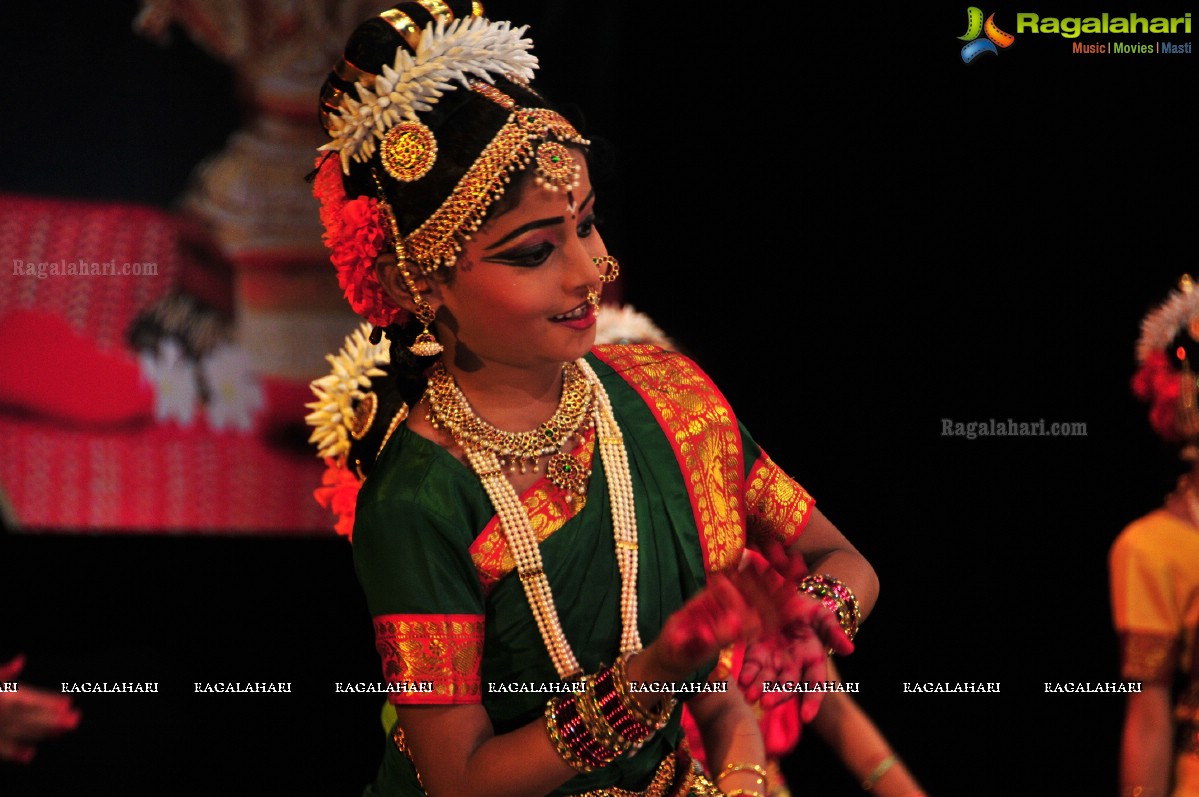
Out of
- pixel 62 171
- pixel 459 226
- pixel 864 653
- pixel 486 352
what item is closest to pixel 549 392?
pixel 486 352

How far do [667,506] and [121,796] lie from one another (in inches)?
80.3

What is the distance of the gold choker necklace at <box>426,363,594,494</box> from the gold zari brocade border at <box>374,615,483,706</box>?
0.22 metres

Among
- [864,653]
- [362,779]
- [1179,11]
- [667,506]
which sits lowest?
[362,779]

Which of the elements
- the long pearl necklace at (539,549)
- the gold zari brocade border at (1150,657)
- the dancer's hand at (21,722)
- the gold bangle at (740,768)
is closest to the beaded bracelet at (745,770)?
the gold bangle at (740,768)

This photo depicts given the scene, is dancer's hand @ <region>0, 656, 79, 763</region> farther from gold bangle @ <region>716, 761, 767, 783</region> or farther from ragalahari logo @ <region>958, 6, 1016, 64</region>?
ragalahari logo @ <region>958, 6, 1016, 64</region>

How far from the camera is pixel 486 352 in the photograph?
1735mm

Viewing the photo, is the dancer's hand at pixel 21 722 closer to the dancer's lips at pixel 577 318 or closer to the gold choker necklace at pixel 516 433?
the gold choker necklace at pixel 516 433

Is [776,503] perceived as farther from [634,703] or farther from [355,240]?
[355,240]

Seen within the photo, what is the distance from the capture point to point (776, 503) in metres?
1.88

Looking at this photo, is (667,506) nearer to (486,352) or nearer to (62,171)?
(486,352)

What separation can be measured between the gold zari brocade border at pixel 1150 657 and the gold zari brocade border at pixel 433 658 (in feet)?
5.80

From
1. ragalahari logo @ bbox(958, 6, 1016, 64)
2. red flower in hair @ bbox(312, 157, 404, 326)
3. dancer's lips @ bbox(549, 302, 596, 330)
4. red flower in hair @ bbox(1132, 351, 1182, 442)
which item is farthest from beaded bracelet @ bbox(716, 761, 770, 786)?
ragalahari logo @ bbox(958, 6, 1016, 64)

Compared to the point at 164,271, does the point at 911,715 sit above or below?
below

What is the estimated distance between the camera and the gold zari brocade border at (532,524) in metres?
1.70
